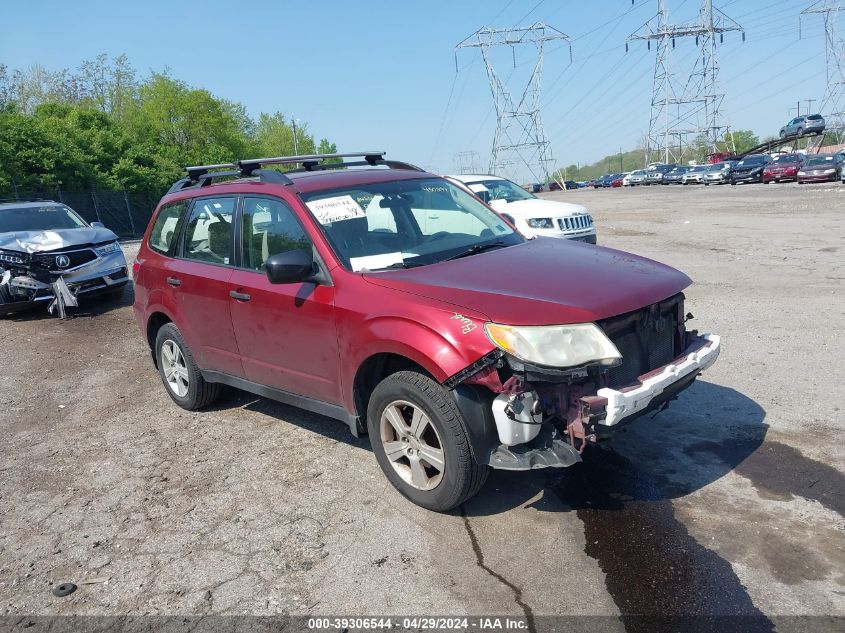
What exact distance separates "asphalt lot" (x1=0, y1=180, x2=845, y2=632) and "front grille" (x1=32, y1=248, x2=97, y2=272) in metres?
4.26

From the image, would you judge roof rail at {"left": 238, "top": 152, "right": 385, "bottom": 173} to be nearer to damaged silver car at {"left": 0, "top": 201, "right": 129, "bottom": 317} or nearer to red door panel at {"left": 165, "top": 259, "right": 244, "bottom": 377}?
red door panel at {"left": 165, "top": 259, "right": 244, "bottom": 377}

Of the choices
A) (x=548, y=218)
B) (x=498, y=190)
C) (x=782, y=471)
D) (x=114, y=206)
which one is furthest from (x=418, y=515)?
(x=114, y=206)

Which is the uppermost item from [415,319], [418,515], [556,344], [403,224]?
[403,224]

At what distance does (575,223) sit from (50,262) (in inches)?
337

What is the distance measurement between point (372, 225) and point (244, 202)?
3.50 ft

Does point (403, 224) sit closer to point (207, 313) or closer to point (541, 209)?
point (207, 313)

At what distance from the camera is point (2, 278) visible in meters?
10.2

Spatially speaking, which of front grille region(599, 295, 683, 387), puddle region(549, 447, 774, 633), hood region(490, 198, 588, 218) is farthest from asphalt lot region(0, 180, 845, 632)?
hood region(490, 198, 588, 218)

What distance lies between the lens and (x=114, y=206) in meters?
36.3

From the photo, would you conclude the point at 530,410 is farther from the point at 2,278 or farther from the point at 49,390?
the point at 2,278

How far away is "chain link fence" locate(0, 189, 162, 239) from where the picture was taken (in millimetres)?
33312

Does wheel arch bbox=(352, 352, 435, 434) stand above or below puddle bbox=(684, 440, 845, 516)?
above

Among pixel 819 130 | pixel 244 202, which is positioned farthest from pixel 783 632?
pixel 819 130

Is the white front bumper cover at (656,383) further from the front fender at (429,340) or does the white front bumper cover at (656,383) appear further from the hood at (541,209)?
the hood at (541,209)
